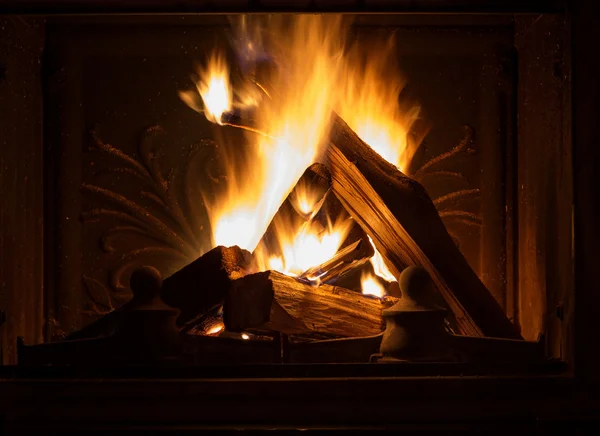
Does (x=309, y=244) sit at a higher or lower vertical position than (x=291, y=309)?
higher

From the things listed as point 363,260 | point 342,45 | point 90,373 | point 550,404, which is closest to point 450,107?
point 342,45

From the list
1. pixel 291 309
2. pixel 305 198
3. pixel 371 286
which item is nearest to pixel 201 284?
pixel 291 309

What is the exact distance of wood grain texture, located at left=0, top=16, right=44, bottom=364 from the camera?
153 centimetres

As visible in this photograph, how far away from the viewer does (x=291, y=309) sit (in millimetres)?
1466

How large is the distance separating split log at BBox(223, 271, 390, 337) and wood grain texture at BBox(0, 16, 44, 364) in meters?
0.41

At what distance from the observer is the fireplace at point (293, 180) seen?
136 centimetres

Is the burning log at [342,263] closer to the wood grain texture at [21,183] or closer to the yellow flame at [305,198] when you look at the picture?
the yellow flame at [305,198]

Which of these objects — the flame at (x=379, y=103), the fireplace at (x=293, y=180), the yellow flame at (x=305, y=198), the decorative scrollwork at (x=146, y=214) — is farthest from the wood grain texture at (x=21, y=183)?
the flame at (x=379, y=103)

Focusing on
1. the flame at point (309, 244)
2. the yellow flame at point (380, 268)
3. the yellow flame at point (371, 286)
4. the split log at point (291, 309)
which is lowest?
the split log at point (291, 309)

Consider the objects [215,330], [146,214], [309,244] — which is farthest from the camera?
[146,214]

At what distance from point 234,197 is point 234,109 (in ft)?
0.61

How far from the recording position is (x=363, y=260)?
173cm

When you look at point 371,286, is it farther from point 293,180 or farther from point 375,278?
point 293,180

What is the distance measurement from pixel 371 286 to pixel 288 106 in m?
0.40
